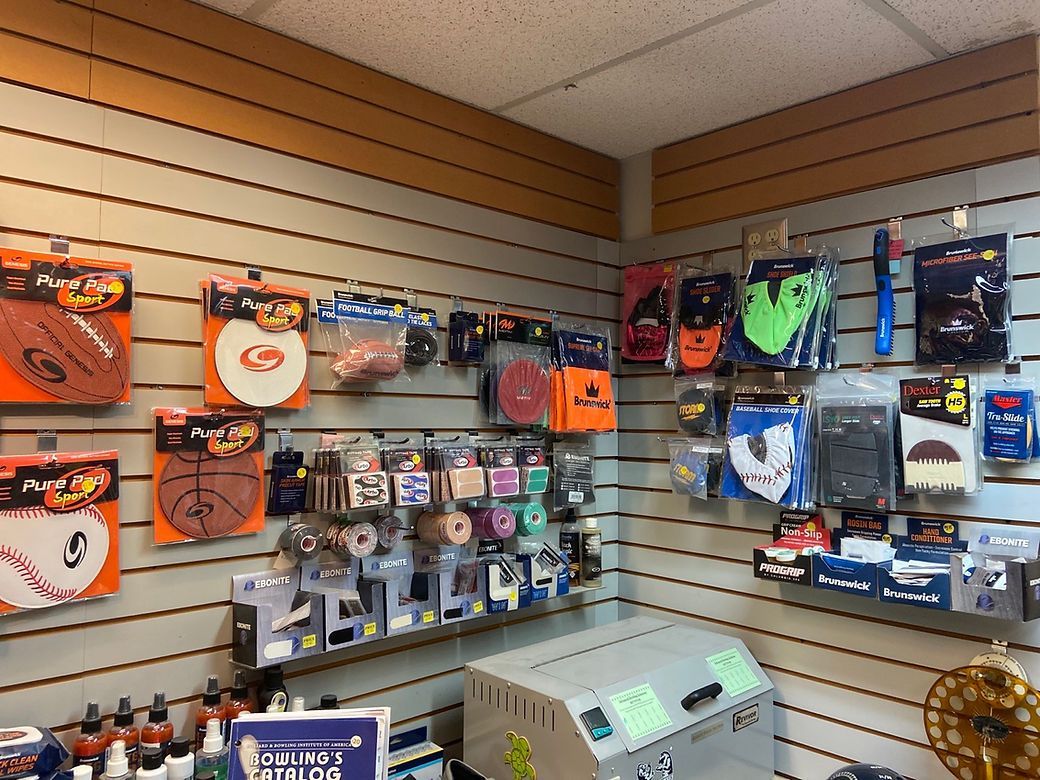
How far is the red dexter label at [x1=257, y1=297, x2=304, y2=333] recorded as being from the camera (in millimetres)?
2189

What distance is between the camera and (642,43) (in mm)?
2369

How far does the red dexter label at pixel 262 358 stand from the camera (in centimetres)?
215

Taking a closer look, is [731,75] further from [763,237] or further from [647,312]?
[647,312]

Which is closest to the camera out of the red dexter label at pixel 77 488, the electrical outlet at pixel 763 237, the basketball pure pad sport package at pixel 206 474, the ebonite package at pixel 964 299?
the red dexter label at pixel 77 488

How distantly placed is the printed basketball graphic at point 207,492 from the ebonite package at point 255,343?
0.18 metres

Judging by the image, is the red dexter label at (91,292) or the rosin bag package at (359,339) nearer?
the red dexter label at (91,292)

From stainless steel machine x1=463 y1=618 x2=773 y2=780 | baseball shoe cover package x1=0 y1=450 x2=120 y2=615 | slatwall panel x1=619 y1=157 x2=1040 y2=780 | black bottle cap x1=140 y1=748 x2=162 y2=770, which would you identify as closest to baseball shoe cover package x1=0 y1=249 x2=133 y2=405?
baseball shoe cover package x1=0 y1=450 x2=120 y2=615

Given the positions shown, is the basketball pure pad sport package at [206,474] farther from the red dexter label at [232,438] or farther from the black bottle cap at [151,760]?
the black bottle cap at [151,760]

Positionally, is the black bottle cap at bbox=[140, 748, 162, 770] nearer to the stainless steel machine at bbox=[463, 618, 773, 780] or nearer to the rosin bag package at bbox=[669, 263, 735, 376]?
the stainless steel machine at bbox=[463, 618, 773, 780]

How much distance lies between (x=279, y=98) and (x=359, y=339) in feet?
2.59

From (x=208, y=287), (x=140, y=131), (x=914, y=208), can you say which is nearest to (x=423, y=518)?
(x=208, y=287)

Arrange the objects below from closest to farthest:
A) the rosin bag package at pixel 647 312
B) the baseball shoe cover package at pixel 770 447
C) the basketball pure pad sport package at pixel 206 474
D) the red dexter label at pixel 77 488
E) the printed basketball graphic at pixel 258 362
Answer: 1. the red dexter label at pixel 77 488
2. the basketball pure pad sport package at pixel 206 474
3. the printed basketball graphic at pixel 258 362
4. the baseball shoe cover package at pixel 770 447
5. the rosin bag package at pixel 647 312

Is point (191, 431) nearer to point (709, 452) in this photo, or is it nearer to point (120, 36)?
point (120, 36)

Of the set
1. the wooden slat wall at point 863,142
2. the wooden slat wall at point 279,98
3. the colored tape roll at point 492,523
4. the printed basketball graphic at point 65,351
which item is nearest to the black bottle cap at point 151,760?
the printed basketball graphic at point 65,351
